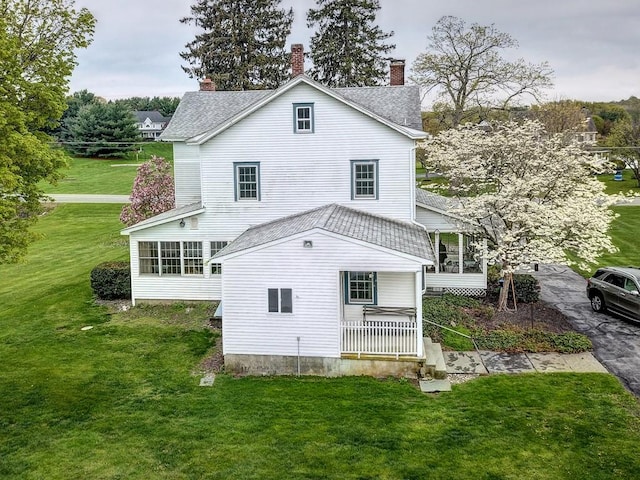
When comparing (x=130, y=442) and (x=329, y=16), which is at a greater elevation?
(x=329, y=16)

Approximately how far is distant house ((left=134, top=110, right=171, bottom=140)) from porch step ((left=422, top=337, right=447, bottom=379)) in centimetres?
9291

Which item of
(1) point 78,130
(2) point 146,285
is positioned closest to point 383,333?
(2) point 146,285

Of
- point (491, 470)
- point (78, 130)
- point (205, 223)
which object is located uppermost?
point (78, 130)

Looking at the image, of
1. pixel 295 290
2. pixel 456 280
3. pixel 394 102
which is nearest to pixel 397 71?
pixel 394 102

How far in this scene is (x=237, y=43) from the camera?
52938mm

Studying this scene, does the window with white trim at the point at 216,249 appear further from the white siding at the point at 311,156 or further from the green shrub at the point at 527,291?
the green shrub at the point at 527,291

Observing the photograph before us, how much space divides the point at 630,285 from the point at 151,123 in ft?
324

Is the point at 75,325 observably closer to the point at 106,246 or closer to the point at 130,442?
the point at 130,442

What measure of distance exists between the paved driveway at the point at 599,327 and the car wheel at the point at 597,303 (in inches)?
8.5

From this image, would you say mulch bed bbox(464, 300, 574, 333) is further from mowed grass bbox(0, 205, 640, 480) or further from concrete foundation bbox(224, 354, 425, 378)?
concrete foundation bbox(224, 354, 425, 378)

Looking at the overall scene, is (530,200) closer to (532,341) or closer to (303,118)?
(532,341)

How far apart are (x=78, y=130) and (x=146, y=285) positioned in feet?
183

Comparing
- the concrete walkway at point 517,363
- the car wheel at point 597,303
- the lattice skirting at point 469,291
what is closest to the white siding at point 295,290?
the concrete walkway at point 517,363

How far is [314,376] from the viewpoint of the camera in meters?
15.6
